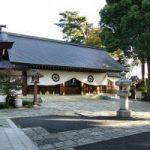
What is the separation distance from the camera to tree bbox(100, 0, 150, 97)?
75.9ft

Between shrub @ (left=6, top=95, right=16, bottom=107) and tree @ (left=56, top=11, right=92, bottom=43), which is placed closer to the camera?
shrub @ (left=6, top=95, right=16, bottom=107)

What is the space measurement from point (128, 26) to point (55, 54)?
25.3 feet

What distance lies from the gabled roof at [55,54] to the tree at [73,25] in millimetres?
9702

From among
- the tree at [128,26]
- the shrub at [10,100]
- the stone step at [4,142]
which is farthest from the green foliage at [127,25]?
the stone step at [4,142]

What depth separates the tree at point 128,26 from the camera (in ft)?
75.9

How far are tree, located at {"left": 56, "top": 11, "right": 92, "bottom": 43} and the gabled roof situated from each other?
9702mm

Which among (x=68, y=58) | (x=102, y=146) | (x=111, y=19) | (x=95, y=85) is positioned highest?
(x=111, y=19)

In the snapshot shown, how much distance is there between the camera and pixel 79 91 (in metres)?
29.2

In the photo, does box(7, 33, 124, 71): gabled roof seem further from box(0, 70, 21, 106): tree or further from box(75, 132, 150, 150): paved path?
box(75, 132, 150, 150): paved path

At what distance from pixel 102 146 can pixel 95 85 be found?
72.6 ft

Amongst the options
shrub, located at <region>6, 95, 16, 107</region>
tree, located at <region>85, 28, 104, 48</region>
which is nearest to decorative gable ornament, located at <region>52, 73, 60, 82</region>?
shrub, located at <region>6, 95, 16, 107</region>

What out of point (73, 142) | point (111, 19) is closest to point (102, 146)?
point (73, 142)

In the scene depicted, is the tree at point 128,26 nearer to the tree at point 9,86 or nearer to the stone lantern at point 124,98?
the tree at point 9,86

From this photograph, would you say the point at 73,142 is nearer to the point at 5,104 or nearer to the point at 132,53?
the point at 5,104
